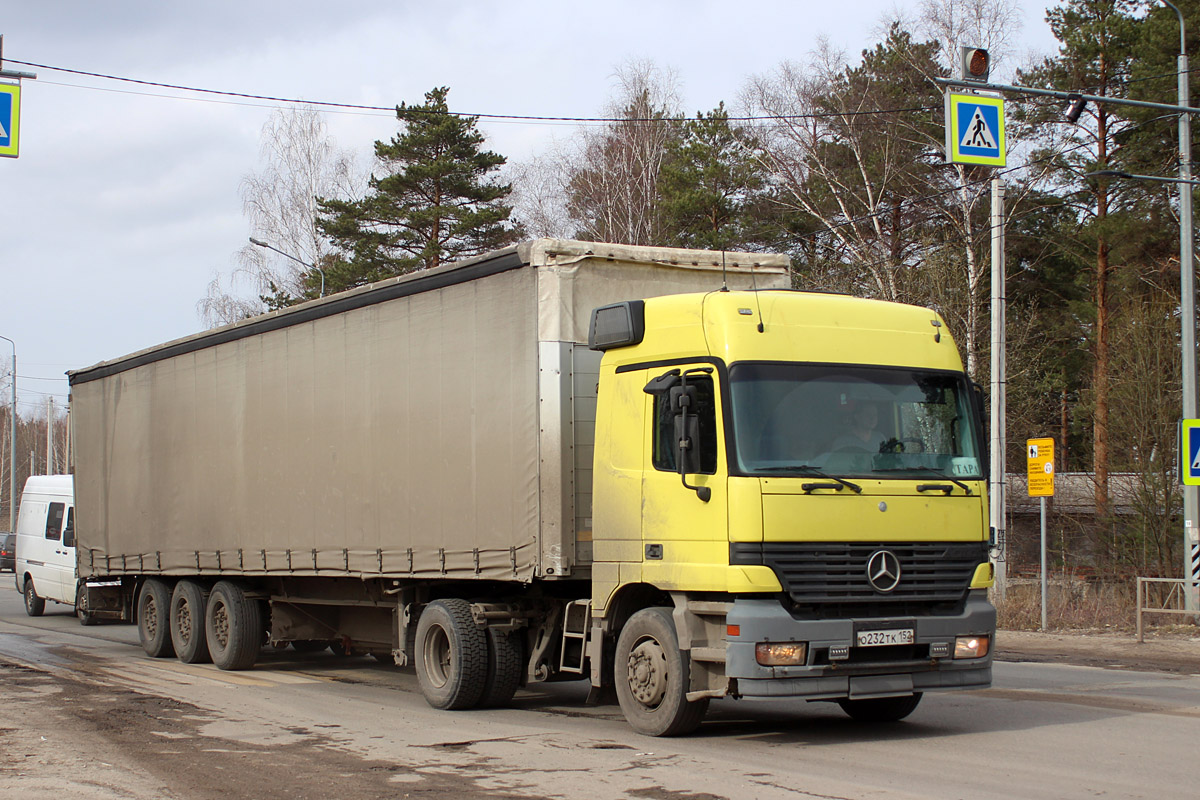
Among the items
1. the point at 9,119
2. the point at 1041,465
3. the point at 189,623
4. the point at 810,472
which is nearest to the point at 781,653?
the point at 810,472

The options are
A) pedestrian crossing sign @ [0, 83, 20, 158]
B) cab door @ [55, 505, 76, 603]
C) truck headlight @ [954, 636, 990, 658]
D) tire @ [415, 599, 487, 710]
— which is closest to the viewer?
truck headlight @ [954, 636, 990, 658]

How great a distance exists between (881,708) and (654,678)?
203 cm

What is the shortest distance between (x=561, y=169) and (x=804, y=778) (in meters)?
40.8

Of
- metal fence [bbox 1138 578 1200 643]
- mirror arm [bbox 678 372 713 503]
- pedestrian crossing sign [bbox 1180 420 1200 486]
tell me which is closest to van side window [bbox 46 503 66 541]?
metal fence [bbox 1138 578 1200 643]

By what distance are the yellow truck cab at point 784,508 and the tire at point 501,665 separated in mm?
1316

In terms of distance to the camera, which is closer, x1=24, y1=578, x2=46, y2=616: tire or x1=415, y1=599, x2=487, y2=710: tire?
x1=415, y1=599, x2=487, y2=710: tire

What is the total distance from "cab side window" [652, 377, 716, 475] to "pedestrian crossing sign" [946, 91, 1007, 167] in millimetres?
7489

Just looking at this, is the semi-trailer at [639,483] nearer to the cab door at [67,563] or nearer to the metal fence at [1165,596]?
the metal fence at [1165,596]

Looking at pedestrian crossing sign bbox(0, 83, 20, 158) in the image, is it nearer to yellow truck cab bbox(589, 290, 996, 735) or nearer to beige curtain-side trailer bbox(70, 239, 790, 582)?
beige curtain-side trailer bbox(70, 239, 790, 582)

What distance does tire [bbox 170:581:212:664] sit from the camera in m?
15.4

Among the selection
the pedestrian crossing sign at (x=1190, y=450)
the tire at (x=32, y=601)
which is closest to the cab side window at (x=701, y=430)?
the pedestrian crossing sign at (x=1190, y=450)

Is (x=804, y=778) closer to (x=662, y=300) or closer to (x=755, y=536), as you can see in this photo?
(x=755, y=536)

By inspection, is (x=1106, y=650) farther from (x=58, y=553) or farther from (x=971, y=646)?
(x=58, y=553)

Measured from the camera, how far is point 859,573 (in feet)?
28.3
